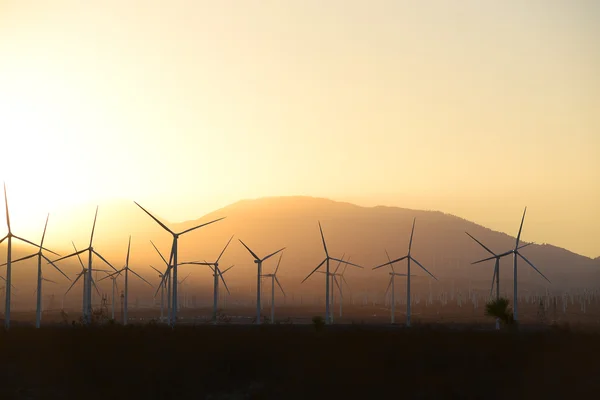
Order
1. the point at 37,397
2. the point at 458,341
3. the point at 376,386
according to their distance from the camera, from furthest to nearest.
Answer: the point at 458,341 < the point at 37,397 < the point at 376,386

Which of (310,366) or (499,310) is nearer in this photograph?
(310,366)

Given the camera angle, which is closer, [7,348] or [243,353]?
[243,353]

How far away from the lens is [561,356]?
211 feet

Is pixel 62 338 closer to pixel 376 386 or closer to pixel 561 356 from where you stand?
pixel 376 386

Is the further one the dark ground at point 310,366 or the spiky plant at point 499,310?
the spiky plant at point 499,310

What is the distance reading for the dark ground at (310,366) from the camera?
200ft

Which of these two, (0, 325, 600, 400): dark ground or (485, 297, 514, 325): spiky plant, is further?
(485, 297, 514, 325): spiky plant

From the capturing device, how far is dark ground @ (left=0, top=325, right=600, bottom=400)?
6100cm

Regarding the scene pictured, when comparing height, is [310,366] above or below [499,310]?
below

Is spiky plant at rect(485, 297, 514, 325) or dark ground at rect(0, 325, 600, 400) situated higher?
spiky plant at rect(485, 297, 514, 325)

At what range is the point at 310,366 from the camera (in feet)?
222

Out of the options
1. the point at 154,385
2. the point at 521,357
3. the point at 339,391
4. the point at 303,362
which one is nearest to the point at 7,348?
the point at 154,385

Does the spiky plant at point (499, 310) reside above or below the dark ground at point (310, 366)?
above

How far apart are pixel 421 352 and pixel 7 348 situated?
35.9m
